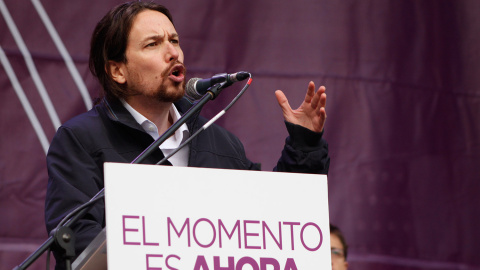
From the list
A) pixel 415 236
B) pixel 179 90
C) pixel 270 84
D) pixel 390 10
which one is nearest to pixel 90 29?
pixel 270 84

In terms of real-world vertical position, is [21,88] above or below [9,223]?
above

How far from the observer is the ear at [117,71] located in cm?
253

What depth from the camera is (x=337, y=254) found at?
3.65 meters

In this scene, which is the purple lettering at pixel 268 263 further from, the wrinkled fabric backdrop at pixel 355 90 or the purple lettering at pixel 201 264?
the wrinkled fabric backdrop at pixel 355 90

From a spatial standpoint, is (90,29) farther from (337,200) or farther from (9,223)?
(337,200)

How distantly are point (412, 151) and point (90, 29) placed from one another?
1661 millimetres

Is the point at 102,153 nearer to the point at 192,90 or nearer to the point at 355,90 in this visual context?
the point at 192,90

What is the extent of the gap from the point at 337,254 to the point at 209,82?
Result: 71.6 inches

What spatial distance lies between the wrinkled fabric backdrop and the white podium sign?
1.84 meters

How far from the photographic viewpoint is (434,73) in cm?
405

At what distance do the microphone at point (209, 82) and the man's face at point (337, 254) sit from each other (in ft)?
5.64

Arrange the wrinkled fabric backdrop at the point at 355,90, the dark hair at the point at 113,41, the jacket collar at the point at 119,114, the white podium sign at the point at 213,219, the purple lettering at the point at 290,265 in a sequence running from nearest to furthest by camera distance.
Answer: the white podium sign at the point at 213,219
the purple lettering at the point at 290,265
the jacket collar at the point at 119,114
the dark hair at the point at 113,41
the wrinkled fabric backdrop at the point at 355,90

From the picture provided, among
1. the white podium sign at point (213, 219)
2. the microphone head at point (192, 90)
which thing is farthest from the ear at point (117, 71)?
the white podium sign at point (213, 219)

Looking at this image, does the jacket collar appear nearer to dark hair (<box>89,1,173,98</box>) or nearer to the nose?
dark hair (<box>89,1,173,98</box>)
